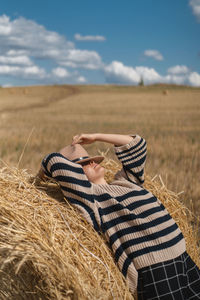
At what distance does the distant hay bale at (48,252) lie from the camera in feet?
5.60

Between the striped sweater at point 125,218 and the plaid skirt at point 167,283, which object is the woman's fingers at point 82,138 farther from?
the plaid skirt at point 167,283

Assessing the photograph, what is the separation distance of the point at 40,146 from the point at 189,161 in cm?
337

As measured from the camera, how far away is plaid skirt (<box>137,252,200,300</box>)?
6.30ft

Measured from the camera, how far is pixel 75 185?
209 centimetres

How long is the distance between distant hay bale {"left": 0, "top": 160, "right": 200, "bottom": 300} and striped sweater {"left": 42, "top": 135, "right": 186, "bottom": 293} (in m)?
0.07

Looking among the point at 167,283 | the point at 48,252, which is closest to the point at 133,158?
the point at 167,283

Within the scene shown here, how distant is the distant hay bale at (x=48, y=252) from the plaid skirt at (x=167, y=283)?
0.11 meters

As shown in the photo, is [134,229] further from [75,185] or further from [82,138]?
[82,138]

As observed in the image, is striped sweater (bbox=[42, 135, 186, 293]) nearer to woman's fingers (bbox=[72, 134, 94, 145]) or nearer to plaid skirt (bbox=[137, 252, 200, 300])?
plaid skirt (bbox=[137, 252, 200, 300])

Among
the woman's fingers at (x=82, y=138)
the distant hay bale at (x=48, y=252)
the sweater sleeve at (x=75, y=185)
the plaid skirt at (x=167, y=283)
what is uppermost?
the woman's fingers at (x=82, y=138)

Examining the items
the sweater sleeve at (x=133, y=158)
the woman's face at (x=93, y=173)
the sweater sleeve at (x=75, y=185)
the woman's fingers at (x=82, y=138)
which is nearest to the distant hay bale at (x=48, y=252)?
the sweater sleeve at (x=75, y=185)

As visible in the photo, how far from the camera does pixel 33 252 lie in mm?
1726

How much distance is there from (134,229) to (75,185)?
1.43 feet

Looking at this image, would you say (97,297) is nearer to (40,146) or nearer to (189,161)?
(189,161)
